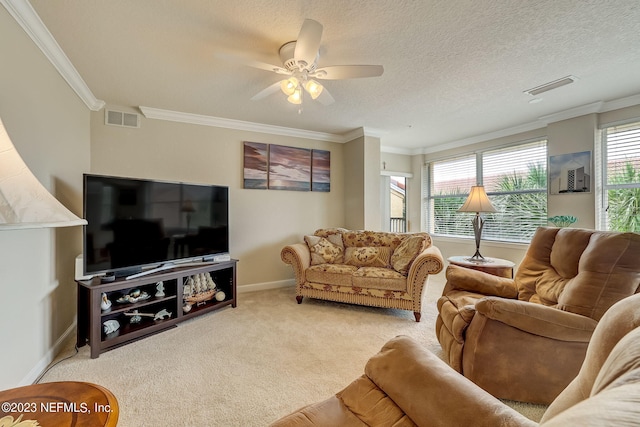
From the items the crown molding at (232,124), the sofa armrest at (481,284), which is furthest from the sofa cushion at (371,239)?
the crown molding at (232,124)

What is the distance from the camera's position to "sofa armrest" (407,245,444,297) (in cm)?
281

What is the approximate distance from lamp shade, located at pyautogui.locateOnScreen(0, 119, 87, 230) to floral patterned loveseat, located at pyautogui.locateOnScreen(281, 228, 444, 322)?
262 cm

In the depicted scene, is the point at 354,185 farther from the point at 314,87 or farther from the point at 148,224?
the point at 148,224

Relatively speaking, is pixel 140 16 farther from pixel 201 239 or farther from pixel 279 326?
pixel 279 326

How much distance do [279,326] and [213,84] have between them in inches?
98.5

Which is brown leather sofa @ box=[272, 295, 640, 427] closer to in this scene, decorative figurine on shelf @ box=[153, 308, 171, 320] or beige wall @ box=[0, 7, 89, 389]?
beige wall @ box=[0, 7, 89, 389]

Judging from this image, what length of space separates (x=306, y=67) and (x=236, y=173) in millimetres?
2219

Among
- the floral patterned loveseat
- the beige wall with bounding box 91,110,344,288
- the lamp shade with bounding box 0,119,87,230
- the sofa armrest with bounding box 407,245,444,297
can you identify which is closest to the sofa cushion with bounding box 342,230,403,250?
the floral patterned loveseat

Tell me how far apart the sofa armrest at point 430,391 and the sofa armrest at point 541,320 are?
82cm

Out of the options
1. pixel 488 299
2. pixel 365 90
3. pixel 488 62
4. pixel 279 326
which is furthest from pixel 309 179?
pixel 488 299

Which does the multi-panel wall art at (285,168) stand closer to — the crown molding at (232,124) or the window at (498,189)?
the crown molding at (232,124)

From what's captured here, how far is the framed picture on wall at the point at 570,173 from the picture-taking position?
3299 mm

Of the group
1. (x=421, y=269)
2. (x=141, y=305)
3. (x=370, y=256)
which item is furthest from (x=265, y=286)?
(x=421, y=269)

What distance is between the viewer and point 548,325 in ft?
4.94
